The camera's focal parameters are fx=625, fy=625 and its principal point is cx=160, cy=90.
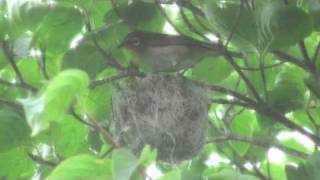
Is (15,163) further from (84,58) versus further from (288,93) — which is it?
(288,93)

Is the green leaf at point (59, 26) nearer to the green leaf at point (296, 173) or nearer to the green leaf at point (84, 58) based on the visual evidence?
the green leaf at point (84, 58)

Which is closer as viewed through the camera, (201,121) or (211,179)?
(211,179)

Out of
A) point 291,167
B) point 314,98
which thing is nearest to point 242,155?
point 314,98

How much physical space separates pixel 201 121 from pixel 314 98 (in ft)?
0.82

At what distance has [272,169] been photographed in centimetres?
150

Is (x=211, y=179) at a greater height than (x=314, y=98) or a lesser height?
greater

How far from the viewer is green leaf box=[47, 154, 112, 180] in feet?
2.55

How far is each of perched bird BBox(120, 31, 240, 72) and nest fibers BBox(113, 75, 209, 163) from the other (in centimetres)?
3

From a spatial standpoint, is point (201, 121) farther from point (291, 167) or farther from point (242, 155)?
point (291, 167)

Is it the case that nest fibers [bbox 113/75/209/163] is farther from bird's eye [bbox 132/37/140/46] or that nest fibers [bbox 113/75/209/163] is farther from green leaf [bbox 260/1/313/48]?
green leaf [bbox 260/1/313/48]

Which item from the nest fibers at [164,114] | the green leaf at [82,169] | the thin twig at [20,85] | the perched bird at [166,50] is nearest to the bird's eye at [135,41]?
the perched bird at [166,50]

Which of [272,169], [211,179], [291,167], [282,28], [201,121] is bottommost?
[272,169]

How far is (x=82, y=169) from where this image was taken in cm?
79

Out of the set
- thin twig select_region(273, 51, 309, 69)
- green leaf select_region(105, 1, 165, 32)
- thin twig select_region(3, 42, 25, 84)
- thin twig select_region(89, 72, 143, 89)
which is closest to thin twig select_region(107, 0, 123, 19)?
green leaf select_region(105, 1, 165, 32)
